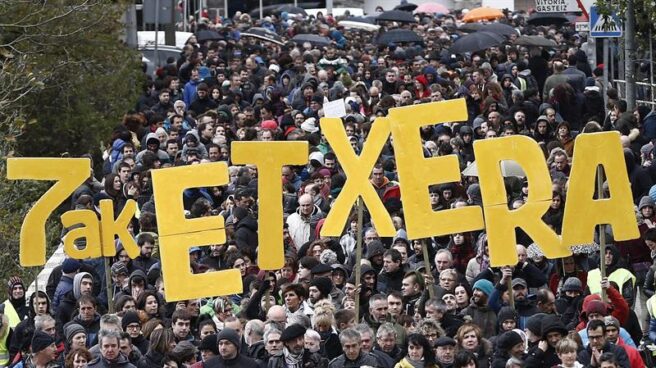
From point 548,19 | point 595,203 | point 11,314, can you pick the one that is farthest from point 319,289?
point 548,19

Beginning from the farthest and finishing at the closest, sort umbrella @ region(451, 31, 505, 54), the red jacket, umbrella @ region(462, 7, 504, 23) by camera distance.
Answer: umbrella @ region(462, 7, 504, 23)
umbrella @ region(451, 31, 505, 54)
the red jacket

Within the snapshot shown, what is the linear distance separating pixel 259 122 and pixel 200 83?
9.01 ft

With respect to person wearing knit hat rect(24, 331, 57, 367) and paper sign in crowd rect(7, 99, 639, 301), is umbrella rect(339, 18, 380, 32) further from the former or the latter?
person wearing knit hat rect(24, 331, 57, 367)

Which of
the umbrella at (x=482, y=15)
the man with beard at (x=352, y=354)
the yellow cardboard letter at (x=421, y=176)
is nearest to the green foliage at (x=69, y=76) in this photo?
the yellow cardboard letter at (x=421, y=176)

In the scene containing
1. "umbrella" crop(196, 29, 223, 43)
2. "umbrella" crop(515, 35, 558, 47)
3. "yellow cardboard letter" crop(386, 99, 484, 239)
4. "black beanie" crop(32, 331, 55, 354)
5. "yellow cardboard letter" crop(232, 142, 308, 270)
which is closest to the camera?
"black beanie" crop(32, 331, 55, 354)

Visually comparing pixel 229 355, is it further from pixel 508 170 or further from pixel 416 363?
pixel 508 170

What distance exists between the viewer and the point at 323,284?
16297 mm

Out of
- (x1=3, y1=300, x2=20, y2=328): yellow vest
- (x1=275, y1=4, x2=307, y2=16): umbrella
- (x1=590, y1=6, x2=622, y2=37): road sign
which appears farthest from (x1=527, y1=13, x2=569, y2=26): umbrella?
(x1=3, y1=300, x2=20, y2=328): yellow vest

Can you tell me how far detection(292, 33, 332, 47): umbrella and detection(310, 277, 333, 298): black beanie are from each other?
2472 cm

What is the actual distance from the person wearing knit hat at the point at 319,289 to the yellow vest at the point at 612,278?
2.03m

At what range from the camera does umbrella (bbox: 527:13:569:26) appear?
47.0 meters

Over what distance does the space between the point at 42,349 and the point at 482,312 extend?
3.33m

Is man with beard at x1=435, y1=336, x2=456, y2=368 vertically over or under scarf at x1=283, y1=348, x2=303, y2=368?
over

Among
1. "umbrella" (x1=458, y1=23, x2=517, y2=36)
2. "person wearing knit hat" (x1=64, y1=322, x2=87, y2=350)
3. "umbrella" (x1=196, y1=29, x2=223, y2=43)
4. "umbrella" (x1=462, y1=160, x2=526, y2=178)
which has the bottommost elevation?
"person wearing knit hat" (x1=64, y1=322, x2=87, y2=350)
